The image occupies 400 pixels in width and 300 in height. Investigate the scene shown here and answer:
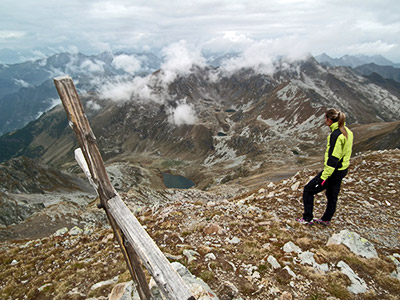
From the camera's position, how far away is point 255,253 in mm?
8938

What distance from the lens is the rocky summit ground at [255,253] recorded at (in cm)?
726

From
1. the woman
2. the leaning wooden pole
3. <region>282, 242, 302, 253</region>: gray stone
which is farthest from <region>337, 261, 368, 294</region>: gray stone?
the leaning wooden pole

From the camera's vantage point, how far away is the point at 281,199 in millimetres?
16391

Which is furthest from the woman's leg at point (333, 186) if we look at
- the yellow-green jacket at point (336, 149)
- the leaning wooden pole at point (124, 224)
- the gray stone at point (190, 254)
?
the leaning wooden pole at point (124, 224)

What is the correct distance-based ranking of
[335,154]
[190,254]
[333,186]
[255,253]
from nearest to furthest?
[255,253]
[190,254]
[335,154]
[333,186]

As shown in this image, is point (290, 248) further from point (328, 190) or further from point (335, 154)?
point (335, 154)

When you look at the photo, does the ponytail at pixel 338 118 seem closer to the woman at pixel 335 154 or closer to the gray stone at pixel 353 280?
the woman at pixel 335 154

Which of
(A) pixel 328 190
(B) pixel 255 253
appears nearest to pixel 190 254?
(B) pixel 255 253

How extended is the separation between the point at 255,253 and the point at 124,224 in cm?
685

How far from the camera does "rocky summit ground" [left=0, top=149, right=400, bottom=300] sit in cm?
726

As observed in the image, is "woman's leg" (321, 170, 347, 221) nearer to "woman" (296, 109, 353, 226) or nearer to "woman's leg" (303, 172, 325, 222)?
"woman" (296, 109, 353, 226)

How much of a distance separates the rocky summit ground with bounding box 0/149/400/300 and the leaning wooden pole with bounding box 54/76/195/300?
10.9 feet

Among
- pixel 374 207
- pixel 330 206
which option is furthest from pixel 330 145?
pixel 374 207

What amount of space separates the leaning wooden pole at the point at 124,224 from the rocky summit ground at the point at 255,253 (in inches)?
131
